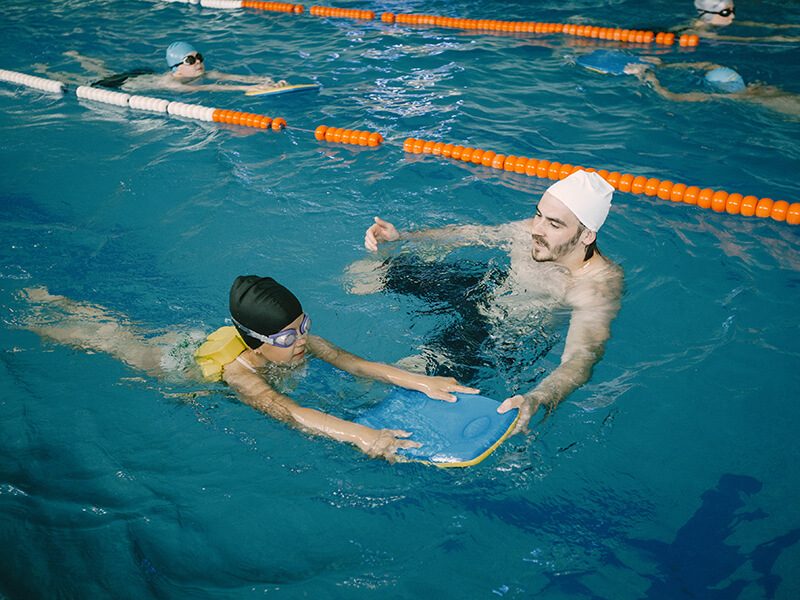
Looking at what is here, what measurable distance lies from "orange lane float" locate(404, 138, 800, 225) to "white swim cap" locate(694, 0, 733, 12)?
4.63 meters

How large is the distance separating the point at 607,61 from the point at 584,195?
5677mm

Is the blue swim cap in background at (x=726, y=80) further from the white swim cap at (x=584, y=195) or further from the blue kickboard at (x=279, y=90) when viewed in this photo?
the blue kickboard at (x=279, y=90)

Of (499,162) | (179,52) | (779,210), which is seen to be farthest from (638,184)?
(179,52)

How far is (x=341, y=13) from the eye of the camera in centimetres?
1245

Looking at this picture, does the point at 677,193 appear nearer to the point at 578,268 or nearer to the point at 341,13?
the point at 578,268

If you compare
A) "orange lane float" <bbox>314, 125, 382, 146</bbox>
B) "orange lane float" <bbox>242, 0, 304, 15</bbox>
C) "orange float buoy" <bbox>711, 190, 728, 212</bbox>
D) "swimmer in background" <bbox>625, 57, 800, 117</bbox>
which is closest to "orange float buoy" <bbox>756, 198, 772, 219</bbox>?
"orange float buoy" <bbox>711, 190, 728, 212</bbox>

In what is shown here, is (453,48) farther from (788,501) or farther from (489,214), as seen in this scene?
(788,501)

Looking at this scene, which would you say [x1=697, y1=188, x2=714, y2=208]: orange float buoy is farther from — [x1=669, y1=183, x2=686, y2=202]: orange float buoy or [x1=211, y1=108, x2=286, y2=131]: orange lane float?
[x1=211, y1=108, x2=286, y2=131]: orange lane float

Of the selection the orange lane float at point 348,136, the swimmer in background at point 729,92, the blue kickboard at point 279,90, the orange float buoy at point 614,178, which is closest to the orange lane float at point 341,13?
the blue kickboard at point 279,90

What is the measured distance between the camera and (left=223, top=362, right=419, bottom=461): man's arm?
367 cm

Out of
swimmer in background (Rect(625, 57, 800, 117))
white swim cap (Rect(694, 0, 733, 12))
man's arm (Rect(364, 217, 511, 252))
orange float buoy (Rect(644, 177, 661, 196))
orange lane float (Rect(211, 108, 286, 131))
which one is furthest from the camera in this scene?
white swim cap (Rect(694, 0, 733, 12))

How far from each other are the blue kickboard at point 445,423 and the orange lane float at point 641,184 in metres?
3.58

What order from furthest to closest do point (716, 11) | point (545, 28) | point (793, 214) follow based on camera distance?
point (545, 28)
point (716, 11)
point (793, 214)

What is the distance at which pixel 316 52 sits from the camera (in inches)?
419
